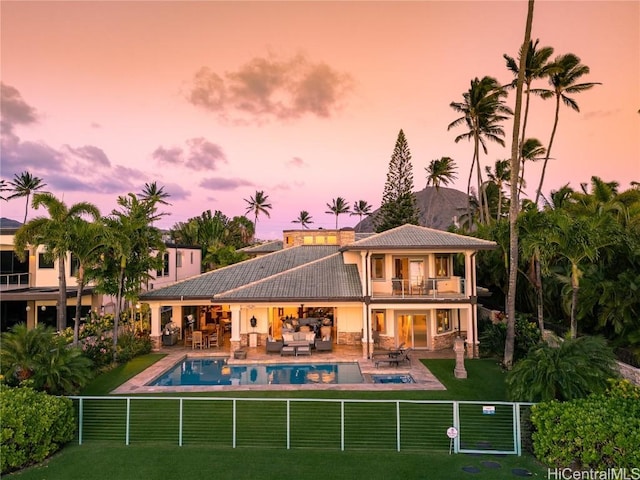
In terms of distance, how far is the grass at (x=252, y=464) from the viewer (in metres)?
8.29

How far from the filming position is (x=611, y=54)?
2230 cm

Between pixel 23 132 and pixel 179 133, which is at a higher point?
pixel 179 133

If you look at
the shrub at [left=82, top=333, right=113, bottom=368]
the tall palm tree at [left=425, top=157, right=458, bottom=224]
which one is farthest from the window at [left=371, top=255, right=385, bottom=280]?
the tall palm tree at [left=425, top=157, right=458, bottom=224]

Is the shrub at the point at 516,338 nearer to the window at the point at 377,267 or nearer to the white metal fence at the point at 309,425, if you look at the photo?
the window at the point at 377,267

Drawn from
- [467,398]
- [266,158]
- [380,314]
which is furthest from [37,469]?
[266,158]

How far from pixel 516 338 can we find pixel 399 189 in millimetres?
36109

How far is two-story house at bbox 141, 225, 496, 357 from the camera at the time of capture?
1898 centimetres

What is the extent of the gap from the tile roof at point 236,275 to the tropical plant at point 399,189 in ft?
79.4

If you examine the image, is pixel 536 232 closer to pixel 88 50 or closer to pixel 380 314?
pixel 380 314

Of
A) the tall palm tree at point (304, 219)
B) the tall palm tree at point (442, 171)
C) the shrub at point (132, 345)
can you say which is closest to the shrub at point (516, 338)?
the shrub at point (132, 345)

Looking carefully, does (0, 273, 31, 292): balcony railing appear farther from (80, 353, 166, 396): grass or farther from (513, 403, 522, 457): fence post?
(513, 403, 522, 457): fence post

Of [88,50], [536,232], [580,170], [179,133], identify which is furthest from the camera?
[580,170]

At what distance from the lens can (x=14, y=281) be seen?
921 inches

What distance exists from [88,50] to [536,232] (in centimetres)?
2375
